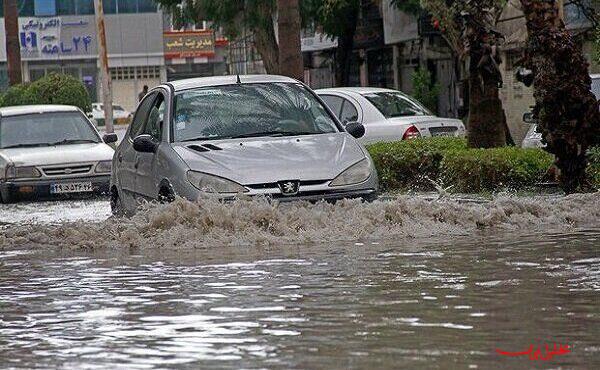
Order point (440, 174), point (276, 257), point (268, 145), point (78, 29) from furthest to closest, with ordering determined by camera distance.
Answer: point (78, 29), point (440, 174), point (268, 145), point (276, 257)

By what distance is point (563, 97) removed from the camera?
1659 cm

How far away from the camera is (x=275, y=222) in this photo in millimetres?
12633

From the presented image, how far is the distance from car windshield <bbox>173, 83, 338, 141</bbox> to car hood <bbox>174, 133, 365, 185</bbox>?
1.12 ft

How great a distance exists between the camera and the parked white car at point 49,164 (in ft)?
69.0

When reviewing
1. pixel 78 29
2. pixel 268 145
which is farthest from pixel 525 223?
pixel 78 29

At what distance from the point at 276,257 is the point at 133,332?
365 cm

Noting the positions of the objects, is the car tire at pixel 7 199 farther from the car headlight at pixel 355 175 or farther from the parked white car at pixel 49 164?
the car headlight at pixel 355 175

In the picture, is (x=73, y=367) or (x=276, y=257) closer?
(x=73, y=367)

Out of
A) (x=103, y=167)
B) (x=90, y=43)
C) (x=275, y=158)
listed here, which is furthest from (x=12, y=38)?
(x=90, y=43)

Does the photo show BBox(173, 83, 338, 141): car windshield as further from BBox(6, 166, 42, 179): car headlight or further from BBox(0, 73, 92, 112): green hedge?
BBox(0, 73, 92, 112): green hedge

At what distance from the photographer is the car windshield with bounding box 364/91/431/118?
951 inches

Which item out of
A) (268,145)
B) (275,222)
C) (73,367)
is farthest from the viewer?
(268,145)

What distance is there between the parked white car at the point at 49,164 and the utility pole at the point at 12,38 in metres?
18.3

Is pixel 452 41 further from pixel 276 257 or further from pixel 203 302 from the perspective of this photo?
pixel 203 302
